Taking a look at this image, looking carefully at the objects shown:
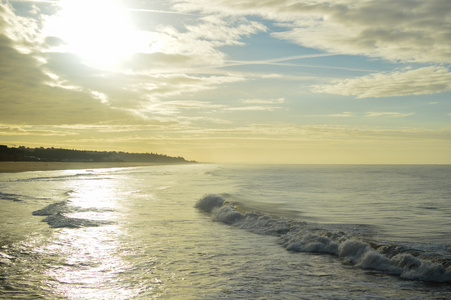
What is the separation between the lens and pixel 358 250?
11.6 m

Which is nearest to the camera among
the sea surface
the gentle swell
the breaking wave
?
the sea surface

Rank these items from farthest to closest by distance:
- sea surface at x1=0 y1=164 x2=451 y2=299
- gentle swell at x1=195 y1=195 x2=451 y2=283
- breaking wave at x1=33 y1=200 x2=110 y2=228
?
breaking wave at x1=33 y1=200 x2=110 y2=228 → gentle swell at x1=195 y1=195 x2=451 y2=283 → sea surface at x1=0 y1=164 x2=451 y2=299

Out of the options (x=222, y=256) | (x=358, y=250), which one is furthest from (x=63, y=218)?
(x=358, y=250)

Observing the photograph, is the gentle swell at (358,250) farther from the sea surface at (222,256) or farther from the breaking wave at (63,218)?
the breaking wave at (63,218)

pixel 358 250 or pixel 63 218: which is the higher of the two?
pixel 358 250

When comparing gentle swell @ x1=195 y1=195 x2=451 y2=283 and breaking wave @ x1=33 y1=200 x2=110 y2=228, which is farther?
breaking wave @ x1=33 y1=200 x2=110 y2=228

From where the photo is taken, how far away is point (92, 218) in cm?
1869

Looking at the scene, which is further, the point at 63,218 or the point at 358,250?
the point at 63,218

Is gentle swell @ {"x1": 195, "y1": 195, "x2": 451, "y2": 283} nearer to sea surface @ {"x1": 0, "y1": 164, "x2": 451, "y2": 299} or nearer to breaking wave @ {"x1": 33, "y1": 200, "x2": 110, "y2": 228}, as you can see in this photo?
sea surface @ {"x1": 0, "y1": 164, "x2": 451, "y2": 299}

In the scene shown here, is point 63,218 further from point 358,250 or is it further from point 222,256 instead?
point 358,250

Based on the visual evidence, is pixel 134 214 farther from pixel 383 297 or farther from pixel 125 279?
pixel 383 297

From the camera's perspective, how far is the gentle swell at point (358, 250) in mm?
9570

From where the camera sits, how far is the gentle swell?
377 inches

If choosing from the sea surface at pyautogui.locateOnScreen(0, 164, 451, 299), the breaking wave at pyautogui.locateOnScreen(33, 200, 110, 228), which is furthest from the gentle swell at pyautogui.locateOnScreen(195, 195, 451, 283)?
the breaking wave at pyautogui.locateOnScreen(33, 200, 110, 228)
